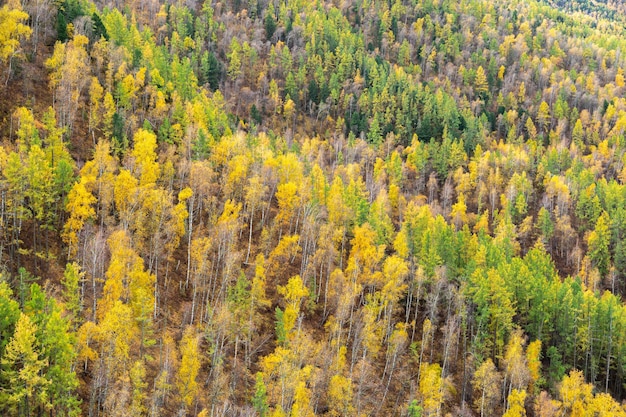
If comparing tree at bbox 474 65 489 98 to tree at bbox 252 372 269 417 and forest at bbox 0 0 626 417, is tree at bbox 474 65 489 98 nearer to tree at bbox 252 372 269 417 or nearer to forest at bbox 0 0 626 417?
forest at bbox 0 0 626 417

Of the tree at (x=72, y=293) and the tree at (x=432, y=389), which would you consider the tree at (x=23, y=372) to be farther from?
the tree at (x=432, y=389)

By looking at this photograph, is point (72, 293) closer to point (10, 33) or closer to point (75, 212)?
point (75, 212)

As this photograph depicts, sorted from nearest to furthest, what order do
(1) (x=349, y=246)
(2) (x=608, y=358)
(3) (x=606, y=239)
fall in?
(2) (x=608, y=358), (1) (x=349, y=246), (3) (x=606, y=239)

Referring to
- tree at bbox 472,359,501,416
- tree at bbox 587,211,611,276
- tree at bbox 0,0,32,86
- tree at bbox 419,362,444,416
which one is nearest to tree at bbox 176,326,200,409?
tree at bbox 419,362,444,416

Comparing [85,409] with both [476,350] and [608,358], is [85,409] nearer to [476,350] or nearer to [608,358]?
[476,350]

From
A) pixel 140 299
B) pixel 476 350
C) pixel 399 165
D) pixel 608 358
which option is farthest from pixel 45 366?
pixel 399 165

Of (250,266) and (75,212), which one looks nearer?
(75,212)

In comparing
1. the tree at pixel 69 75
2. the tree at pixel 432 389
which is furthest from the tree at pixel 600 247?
the tree at pixel 69 75

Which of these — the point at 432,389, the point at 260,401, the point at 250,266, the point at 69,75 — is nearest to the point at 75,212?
the point at 250,266

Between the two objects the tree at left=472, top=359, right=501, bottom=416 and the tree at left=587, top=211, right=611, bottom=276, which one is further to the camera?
the tree at left=587, top=211, right=611, bottom=276
